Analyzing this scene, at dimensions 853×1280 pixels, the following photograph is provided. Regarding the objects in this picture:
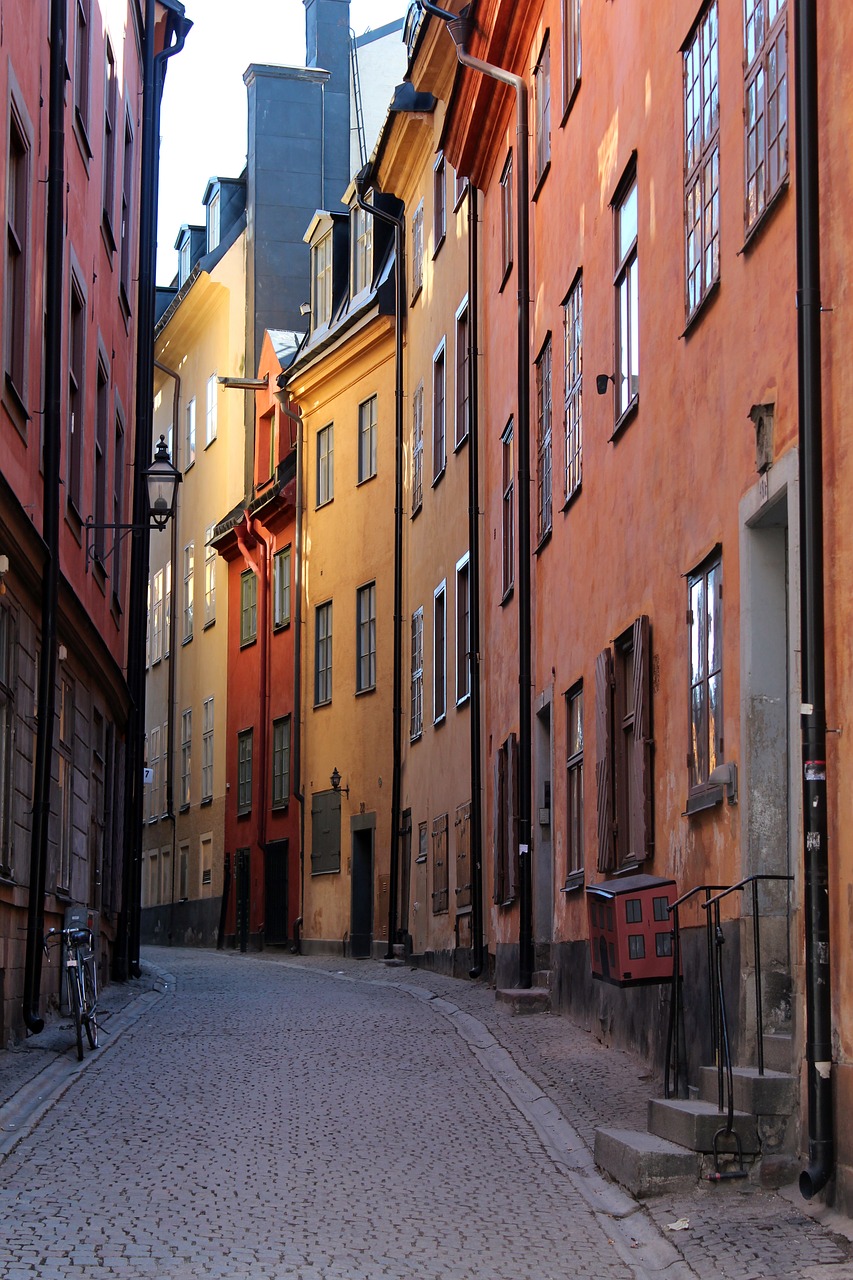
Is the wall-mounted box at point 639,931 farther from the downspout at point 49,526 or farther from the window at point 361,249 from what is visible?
the window at point 361,249

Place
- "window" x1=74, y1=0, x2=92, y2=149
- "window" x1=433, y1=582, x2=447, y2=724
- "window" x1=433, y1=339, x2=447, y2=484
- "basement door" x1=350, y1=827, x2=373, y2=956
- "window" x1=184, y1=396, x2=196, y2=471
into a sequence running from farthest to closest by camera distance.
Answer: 1. "window" x1=184, y1=396, x2=196, y2=471
2. "basement door" x1=350, y1=827, x2=373, y2=956
3. "window" x1=433, y1=339, x2=447, y2=484
4. "window" x1=433, y1=582, x2=447, y2=724
5. "window" x1=74, y1=0, x2=92, y2=149

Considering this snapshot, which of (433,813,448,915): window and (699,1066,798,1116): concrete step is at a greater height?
(433,813,448,915): window

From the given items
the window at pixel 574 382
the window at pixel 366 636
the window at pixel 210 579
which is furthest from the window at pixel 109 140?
the window at pixel 210 579

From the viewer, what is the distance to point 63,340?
1672 centimetres

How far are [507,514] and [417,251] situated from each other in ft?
28.2

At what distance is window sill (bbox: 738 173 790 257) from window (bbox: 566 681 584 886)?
20.9 ft

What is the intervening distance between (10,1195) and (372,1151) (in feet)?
6.42

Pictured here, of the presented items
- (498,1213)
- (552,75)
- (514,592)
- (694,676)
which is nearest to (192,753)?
(514,592)

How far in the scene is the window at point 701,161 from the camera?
1062cm

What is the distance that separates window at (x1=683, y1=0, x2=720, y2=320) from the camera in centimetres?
1062

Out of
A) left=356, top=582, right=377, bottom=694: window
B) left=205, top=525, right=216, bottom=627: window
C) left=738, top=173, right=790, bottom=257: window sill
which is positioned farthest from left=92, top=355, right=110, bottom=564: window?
left=205, top=525, right=216, bottom=627: window

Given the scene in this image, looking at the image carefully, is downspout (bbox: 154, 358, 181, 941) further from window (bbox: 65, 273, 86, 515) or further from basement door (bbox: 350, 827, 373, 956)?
window (bbox: 65, 273, 86, 515)

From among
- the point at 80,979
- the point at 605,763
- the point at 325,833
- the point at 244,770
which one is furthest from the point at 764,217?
the point at 244,770

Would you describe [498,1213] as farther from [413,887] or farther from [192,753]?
[192,753]
